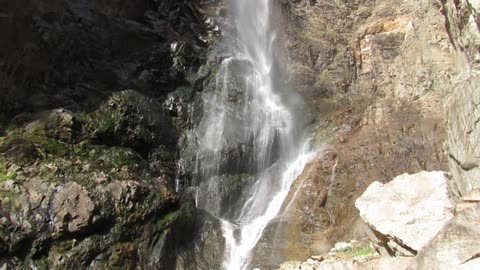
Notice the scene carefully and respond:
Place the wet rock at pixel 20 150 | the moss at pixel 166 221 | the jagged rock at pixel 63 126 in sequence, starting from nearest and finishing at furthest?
the wet rock at pixel 20 150 < the moss at pixel 166 221 < the jagged rock at pixel 63 126

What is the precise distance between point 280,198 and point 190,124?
3853 mm

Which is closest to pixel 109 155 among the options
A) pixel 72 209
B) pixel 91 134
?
pixel 91 134

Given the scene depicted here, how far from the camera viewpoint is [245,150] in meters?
14.3

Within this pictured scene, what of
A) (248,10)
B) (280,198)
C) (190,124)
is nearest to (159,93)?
(190,124)

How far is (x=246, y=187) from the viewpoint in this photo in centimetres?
1367

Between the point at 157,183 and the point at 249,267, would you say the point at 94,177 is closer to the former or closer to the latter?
the point at 157,183

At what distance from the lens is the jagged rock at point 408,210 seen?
4414 mm

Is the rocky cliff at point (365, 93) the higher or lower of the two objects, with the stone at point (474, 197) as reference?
higher

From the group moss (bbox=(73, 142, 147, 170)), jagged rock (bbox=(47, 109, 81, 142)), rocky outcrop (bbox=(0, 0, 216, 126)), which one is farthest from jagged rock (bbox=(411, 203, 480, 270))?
rocky outcrop (bbox=(0, 0, 216, 126))

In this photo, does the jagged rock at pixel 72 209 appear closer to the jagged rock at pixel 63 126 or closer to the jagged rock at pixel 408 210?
the jagged rock at pixel 63 126

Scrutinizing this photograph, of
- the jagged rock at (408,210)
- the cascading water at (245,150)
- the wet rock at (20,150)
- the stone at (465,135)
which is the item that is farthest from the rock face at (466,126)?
the wet rock at (20,150)

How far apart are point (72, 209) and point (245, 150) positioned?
612cm

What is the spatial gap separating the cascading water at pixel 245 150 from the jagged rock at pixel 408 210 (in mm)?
6669

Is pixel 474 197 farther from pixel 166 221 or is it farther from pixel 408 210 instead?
pixel 166 221
